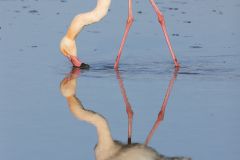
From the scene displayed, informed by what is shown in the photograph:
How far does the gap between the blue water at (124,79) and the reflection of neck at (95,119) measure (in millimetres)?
74

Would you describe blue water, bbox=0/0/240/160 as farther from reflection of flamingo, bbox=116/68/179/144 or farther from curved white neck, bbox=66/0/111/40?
curved white neck, bbox=66/0/111/40

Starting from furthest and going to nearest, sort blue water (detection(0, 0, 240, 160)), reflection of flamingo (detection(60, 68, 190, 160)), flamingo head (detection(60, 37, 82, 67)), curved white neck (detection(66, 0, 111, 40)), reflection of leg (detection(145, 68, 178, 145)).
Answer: flamingo head (detection(60, 37, 82, 67))
curved white neck (detection(66, 0, 111, 40))
reflection of leg (detection(145, 68, 178, 145))
blue water (detection(0, 0, 240, 160))
reflection of flamingo (detection(60, 68, 190, 160))

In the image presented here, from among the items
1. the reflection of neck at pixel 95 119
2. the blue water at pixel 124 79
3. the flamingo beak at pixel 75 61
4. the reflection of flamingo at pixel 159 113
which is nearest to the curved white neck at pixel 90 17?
the flamingo beak at pixel 75 61

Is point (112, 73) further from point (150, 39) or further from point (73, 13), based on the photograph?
point (73, 13)

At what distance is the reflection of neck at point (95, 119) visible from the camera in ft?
23.9

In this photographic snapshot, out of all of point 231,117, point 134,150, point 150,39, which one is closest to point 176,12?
point 150,39

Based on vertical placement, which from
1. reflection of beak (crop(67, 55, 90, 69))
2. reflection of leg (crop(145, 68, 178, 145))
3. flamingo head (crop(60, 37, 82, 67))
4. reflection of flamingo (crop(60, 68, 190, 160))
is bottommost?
reflection of beak (crop(67, 55, 90, 69))

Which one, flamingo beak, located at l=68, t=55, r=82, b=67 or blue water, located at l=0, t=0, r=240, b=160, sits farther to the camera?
flamingo beak, located at l=68, t=55, r=82, b=67

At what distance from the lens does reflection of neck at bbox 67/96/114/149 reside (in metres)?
7.29

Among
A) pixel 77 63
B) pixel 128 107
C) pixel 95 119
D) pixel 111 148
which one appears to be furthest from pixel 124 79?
pixel 111 148

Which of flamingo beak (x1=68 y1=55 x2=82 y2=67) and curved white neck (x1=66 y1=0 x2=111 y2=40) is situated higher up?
curved white neck (x1=66 y1=0 x2=111 y2=40)

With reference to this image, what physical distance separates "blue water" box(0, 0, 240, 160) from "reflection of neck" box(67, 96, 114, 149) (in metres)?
0.07

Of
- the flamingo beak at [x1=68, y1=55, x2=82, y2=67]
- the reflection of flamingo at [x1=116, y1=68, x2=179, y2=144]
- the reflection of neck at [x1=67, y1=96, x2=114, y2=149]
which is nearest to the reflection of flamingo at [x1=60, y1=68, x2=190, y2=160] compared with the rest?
the reflection of neck at [x1=67, y1=96, x2=114, y2=149]

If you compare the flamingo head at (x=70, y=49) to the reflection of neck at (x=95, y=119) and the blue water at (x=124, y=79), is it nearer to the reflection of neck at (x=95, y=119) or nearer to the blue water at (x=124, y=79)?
the blue water at (x=124, y=79)
